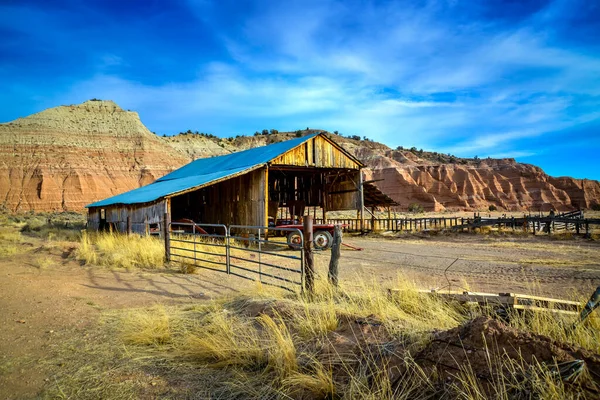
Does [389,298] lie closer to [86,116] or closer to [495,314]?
[495,314]

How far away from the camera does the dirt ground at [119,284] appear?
196 inches

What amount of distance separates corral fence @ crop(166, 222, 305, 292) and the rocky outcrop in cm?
3772

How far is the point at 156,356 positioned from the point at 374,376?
8.92 ft

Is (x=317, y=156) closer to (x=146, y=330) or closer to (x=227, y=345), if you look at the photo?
(x=146, y=330)

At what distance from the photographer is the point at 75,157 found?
2168 inches

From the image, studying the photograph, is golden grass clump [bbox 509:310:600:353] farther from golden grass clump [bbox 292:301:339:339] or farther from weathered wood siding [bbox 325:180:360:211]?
weathered wood siding [bbox 325:180:360:211]

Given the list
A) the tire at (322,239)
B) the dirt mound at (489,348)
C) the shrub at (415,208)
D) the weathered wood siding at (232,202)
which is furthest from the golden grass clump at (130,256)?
the shrub at (415,208)

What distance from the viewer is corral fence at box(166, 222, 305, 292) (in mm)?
8523

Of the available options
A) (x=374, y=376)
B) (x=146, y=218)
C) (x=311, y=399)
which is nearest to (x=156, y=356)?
(x=311, y=399)

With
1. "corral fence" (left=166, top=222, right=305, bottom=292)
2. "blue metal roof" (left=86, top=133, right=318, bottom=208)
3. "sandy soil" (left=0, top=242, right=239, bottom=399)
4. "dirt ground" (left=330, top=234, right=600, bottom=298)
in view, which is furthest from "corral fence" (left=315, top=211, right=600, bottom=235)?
"sandy soil" (left=0, top=242, right=239, bottom=399)

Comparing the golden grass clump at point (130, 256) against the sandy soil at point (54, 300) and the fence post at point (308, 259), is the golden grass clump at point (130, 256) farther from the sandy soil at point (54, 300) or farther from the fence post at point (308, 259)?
the fence post at point (308, 259)

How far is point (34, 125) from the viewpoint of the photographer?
57.4m

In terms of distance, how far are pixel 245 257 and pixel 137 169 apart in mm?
47993

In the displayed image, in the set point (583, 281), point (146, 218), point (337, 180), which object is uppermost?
point (337, 180)
